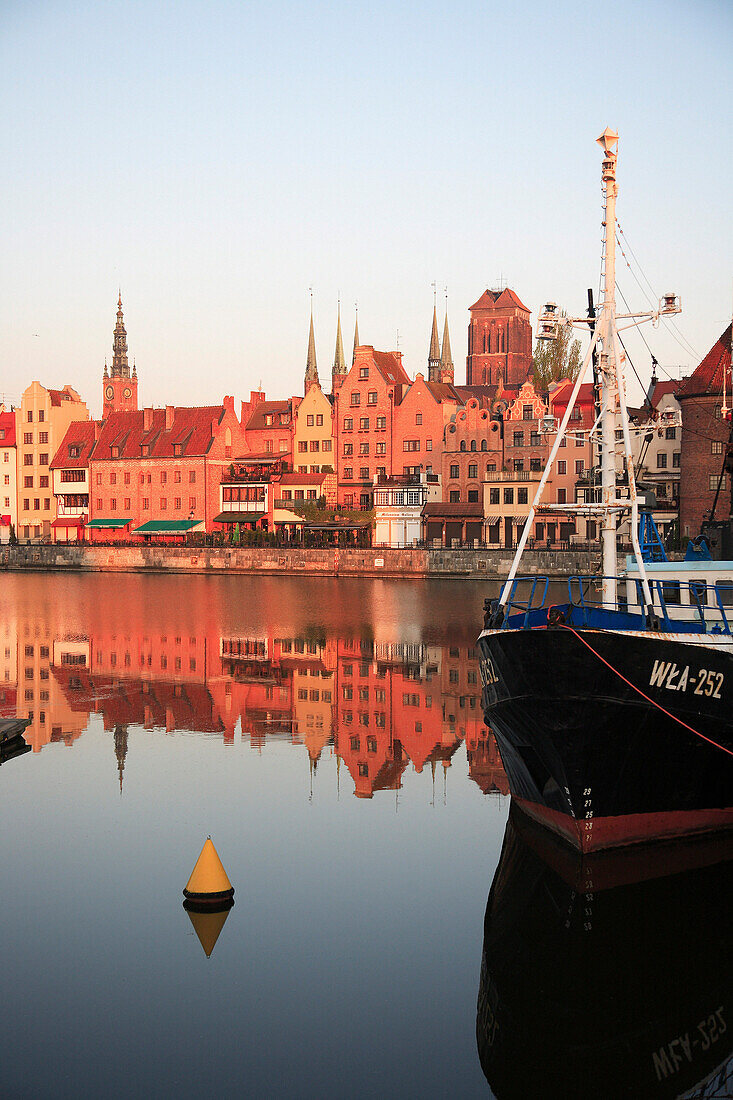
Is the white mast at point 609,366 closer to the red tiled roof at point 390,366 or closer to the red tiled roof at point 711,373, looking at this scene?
the red tiled roof at point 711,373

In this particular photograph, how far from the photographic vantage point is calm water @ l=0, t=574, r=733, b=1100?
38.1ft

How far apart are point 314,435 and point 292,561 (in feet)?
54.0

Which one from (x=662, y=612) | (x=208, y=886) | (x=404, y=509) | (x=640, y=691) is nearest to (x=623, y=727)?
(x=640, y=691)

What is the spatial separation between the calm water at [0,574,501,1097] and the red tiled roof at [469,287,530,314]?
418ft

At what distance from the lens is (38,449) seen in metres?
120

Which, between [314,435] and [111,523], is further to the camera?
[111,523]

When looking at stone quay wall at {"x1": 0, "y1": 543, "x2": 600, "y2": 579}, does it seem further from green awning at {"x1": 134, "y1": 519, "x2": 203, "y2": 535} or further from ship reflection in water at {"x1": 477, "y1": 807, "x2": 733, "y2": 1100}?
ship reflection in water at {"x1": 477, "y1": 807, "x2": 733, "y2": 1100}

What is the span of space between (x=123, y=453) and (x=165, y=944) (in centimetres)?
10394

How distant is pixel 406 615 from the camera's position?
189ft

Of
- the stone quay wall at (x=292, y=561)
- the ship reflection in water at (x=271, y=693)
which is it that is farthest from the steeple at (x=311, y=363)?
the ship reflection in water at (x=271, y=693)

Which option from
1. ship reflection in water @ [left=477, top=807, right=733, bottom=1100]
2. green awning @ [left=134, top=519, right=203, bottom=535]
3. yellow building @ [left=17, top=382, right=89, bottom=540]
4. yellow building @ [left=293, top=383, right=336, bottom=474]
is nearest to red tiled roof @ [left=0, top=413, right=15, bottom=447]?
yellow building @ [left=17, top=382, right=89, bottom=540]

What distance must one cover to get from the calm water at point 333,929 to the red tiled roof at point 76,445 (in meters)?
91.5

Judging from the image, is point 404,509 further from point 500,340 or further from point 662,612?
point 662,612

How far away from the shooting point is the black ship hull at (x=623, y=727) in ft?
53.7
